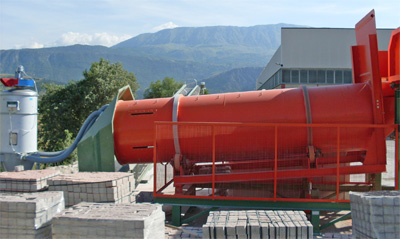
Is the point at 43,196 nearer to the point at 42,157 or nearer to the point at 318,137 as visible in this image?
the point at 42,157

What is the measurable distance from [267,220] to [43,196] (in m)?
3.67

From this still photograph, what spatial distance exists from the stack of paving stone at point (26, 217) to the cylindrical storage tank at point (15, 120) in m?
3.45

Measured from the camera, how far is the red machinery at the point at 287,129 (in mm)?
6973

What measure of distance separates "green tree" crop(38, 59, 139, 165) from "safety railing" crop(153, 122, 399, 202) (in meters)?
20.7

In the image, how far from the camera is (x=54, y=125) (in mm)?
27422

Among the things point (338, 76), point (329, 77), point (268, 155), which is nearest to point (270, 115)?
point (268, 155)

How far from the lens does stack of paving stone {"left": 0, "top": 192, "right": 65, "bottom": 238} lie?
5.45m

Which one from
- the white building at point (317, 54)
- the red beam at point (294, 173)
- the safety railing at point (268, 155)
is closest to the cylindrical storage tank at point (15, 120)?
the safety railing at point (268, 155)

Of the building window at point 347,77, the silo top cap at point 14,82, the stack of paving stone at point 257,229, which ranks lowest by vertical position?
the stack of paving stone at point 257,229

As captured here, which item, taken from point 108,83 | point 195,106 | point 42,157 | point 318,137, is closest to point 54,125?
point 108,83

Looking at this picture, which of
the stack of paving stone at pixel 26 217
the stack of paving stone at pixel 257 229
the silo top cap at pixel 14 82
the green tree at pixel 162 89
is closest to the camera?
the stack of paving stone at pixel 257 229

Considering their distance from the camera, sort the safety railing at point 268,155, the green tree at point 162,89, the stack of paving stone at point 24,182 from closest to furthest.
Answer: the stack of paving stone at point 24,182 < the safety railing at point 268,155 < the green tree at point 162,89

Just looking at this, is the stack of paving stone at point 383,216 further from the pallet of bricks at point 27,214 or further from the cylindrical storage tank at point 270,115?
the pallet of bricks at point 27,214

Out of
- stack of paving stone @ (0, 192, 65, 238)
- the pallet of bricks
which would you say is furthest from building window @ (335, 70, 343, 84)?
stack of paving stone @ (0, 192, 65, 238)
